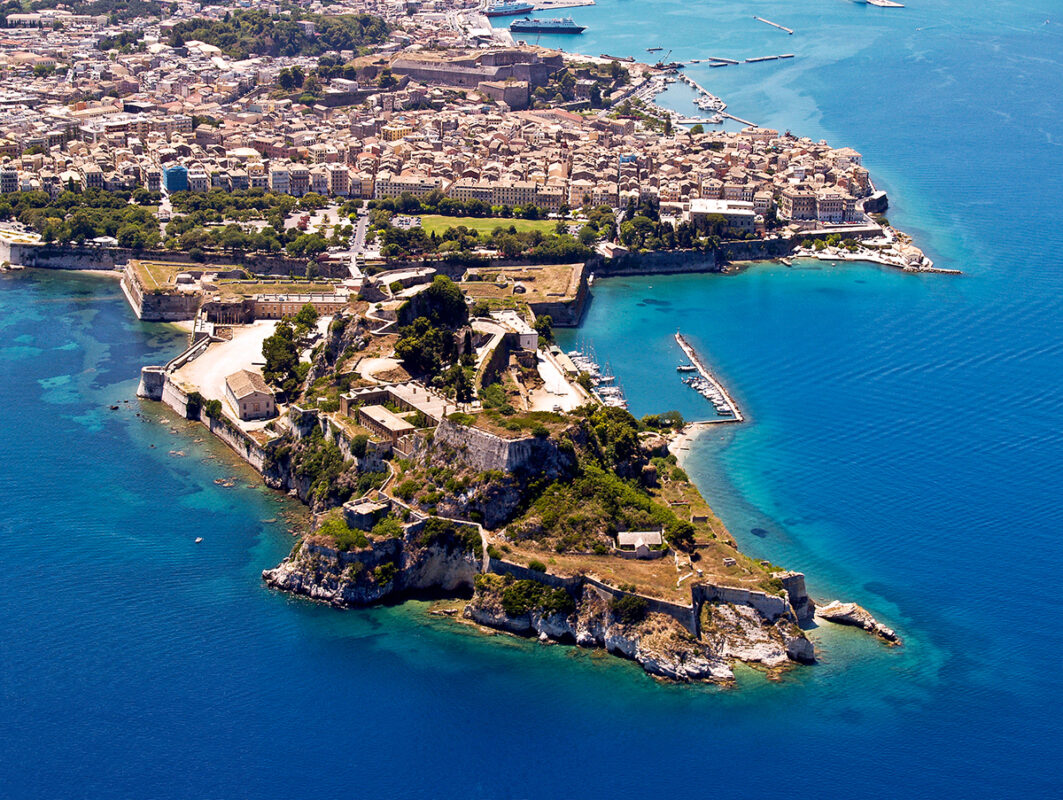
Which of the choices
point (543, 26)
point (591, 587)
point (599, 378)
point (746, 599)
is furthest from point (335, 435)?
point (543, 26)

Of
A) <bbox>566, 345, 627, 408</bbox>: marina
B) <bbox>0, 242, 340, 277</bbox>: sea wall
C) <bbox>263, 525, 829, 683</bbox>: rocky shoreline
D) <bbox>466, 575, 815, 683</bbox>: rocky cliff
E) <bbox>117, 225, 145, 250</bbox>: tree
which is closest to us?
<bbox>466, 575, 815, 683</bbox>: rocky cliff

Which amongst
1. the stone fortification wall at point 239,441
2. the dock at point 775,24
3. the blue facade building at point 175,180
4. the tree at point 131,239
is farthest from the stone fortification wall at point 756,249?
the dock at point 775,24

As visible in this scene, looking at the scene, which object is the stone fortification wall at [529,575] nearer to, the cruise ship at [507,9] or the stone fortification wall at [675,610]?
the stone fortification wall at [675,610]

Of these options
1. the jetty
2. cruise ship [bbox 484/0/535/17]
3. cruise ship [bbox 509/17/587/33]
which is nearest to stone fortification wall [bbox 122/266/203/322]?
the jetty

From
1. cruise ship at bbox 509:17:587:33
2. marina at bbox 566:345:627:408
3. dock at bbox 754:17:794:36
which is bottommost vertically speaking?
marina at bbox 566:345:627:408

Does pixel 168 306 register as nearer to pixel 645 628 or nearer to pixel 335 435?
pixel 335 435

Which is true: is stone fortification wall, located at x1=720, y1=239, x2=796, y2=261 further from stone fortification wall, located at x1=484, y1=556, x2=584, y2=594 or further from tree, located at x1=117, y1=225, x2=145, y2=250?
stone fortification wall, located at x1=484, y1=556, x2=584, y2=594

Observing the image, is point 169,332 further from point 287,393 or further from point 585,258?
point 585,258
